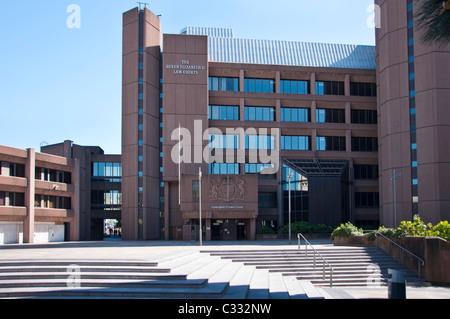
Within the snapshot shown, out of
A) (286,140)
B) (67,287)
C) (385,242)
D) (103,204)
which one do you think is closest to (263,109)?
(286,140)

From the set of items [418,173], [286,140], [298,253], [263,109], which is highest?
[263,109]

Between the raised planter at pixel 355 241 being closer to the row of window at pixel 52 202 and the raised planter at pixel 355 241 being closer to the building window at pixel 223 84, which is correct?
the building window at pixel 223 84

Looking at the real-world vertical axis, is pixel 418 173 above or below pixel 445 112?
below

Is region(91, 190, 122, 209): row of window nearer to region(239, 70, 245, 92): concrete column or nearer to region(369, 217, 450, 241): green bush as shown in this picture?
region(239, 70, 245, 92): concrete column

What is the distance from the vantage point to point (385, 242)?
90.7 ft

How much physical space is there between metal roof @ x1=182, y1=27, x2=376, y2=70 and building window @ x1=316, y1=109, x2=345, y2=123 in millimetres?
5908

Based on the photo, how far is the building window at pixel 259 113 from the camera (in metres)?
57.6

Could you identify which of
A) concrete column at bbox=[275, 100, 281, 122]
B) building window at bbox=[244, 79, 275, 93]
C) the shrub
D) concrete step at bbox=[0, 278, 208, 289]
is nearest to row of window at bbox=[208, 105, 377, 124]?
concrete column at bbox=[275, 100, 281, 122]

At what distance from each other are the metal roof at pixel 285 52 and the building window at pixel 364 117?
18.9 feet

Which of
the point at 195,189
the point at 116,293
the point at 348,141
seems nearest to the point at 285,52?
the point at 348,141

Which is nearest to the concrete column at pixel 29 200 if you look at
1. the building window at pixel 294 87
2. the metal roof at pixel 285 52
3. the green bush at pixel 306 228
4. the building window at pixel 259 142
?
the building window at pixel 259 142

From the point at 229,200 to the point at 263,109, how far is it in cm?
1390

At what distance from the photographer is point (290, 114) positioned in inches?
2324
